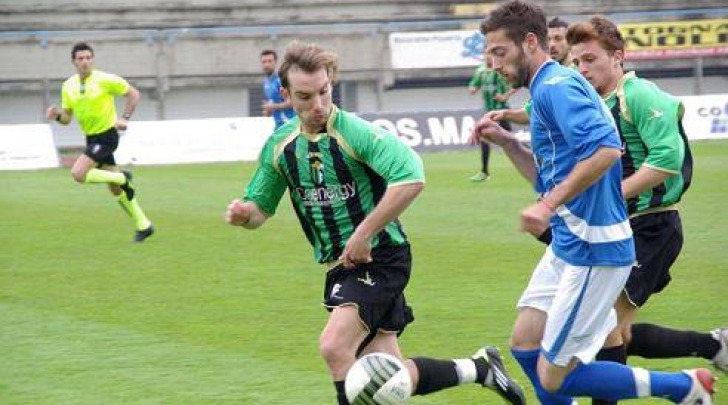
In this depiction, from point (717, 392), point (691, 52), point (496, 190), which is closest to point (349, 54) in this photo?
point (691, 52)

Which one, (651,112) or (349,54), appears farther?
(349,54)

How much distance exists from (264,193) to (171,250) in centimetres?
791

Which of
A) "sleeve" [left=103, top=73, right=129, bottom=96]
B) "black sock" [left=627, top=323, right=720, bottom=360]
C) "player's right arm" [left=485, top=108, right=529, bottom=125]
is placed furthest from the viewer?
"sleeve" [left=103, top=73, right=129, bottom=96]

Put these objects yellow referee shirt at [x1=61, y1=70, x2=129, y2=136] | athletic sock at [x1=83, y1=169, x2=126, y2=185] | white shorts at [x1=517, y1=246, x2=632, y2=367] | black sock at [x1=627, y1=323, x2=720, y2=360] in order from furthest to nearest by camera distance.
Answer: yellow referee shirt at [x1=61, y1=70, x2=129, y2=136]
athletic sock at [x1=83, y1=169, x2=126, y2=185]
black sock at [x1=627, y1=323, x2=720, y2=360]
white shorts at [x1=517, y1=246, x2=632, y2=367]

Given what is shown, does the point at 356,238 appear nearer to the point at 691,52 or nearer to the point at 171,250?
the point at 171,250

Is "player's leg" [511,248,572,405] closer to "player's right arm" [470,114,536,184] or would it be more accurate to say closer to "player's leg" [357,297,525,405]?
"player's right arm" [470,114,536,184]

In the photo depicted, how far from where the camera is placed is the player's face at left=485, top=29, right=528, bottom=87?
5.80 meters

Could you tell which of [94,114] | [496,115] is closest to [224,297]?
[496,115]

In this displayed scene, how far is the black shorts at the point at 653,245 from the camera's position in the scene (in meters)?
6.99

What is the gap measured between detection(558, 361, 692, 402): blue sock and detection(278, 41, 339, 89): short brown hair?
70.1 inches

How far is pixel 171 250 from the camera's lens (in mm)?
14312

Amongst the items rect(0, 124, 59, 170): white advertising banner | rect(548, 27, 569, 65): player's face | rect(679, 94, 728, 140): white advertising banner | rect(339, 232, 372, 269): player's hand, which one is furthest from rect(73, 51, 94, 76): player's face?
rect(679, 94, 728, 140): white advertising banner

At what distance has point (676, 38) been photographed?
122 ft

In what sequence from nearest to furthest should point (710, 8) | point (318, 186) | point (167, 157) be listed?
point (318, 186), point (167, 157), point (710, 8)
